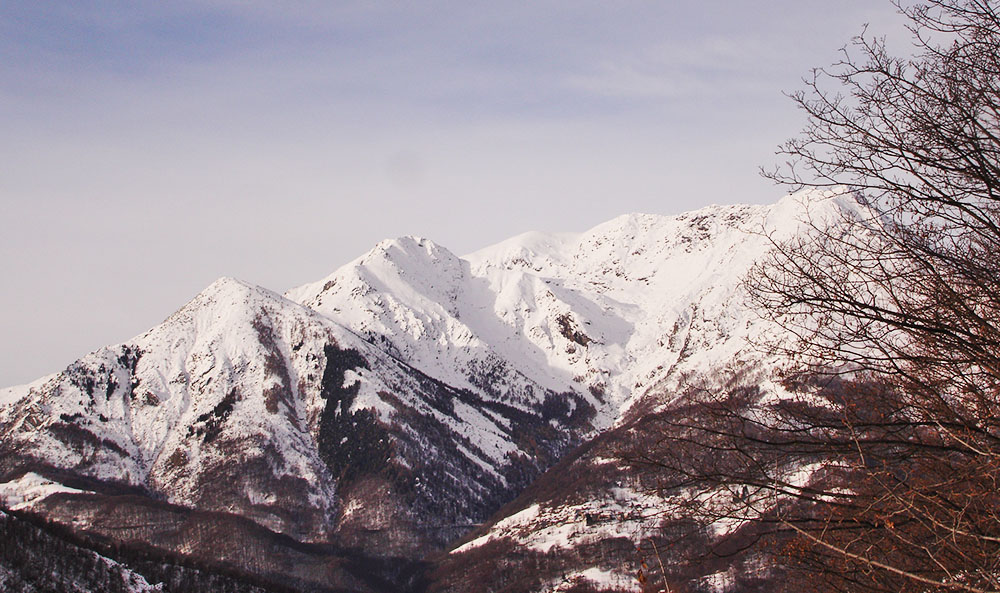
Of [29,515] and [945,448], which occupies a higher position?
[945,448]

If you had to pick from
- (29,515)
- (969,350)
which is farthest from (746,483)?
(29,515)

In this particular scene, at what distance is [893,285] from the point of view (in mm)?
12047

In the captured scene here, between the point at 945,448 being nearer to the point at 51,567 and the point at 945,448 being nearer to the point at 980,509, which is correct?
the point at 980,509

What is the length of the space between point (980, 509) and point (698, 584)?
609ft

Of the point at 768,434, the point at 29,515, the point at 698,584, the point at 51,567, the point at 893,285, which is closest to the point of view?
the point at 893,285

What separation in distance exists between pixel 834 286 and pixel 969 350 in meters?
2.02

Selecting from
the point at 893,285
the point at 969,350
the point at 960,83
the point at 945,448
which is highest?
the point at 960,83

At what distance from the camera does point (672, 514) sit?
1276 cm

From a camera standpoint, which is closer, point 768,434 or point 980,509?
point 980,509

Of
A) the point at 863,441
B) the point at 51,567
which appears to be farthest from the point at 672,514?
the point at 51,567

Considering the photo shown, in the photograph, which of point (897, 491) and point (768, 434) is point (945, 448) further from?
point (768, 434)

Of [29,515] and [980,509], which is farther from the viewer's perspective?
[29,515]

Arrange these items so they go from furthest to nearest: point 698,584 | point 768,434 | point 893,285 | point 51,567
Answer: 1. point 698,584
2. point 51,567
3. point 768,434
4. point 893,285

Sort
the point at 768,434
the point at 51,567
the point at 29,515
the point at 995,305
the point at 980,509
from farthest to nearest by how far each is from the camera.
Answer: the point at 29,515, the point at 51,567, the point at 768,434, the point at 995,305, the point at 980,509
